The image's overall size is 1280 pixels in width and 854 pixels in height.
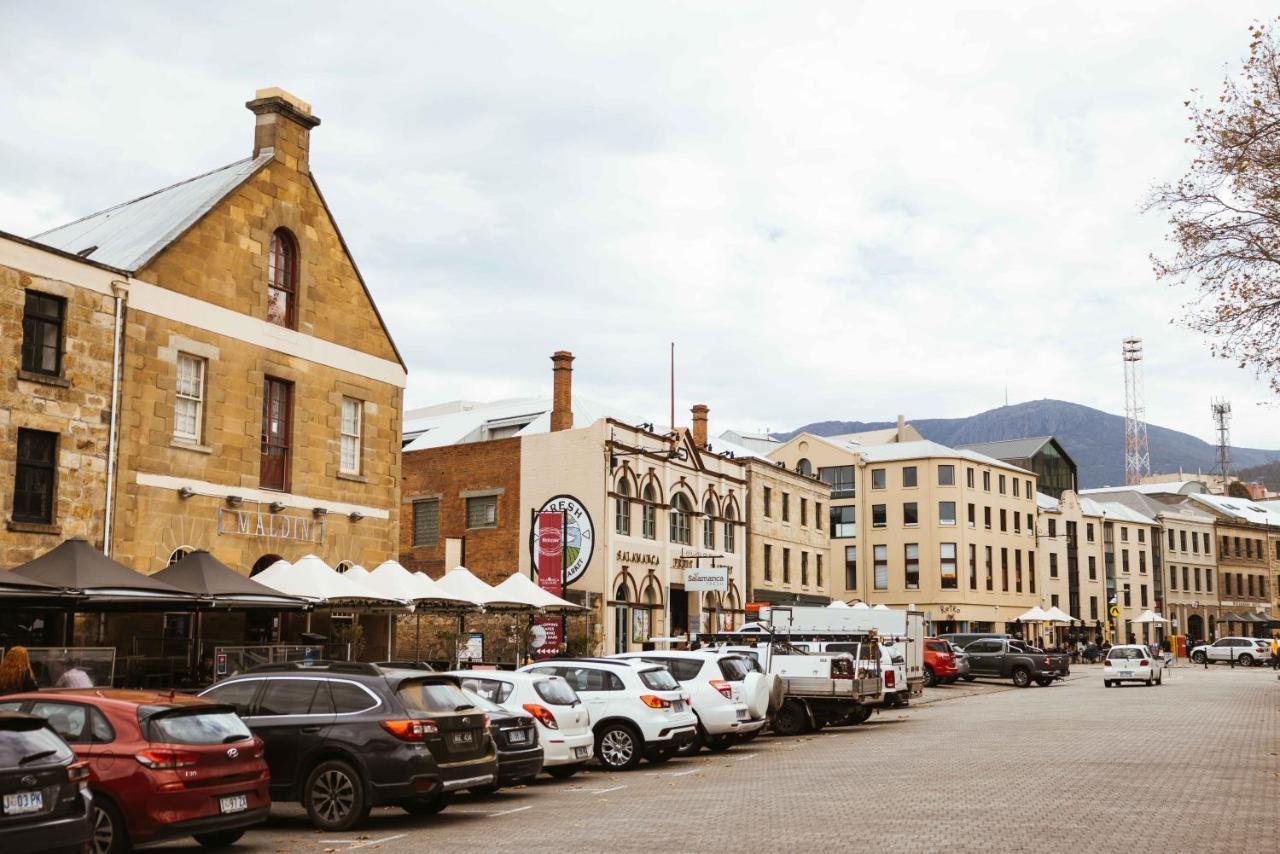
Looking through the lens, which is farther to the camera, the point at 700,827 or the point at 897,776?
the point at 897,776

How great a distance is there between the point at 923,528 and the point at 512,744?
69.2 metres

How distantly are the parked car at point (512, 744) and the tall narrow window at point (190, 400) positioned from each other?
13.0 metres

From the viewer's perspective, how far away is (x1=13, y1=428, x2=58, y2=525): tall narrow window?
926 inches

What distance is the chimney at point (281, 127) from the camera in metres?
30.3

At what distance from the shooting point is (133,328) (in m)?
25.6

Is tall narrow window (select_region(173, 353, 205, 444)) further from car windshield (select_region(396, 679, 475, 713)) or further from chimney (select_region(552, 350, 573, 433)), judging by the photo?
chimney (select_region(552, 350, 573, 433))

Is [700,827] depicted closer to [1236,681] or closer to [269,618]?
[269,618]

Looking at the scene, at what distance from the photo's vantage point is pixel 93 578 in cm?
2041

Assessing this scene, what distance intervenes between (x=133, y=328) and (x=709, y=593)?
30.6 metres

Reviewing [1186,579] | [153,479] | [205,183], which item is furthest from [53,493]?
[1186,579]

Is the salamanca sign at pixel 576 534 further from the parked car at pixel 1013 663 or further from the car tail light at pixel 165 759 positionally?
the car tail light at pixel 165 759

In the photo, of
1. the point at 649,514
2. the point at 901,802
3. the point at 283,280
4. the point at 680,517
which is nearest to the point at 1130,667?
the point at 680,517

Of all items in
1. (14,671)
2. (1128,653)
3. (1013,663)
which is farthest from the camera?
(1013,663)

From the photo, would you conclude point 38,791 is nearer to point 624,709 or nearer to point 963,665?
point 624,709
